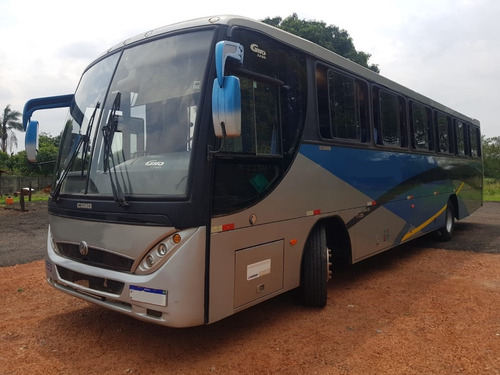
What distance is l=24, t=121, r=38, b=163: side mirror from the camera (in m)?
4.66

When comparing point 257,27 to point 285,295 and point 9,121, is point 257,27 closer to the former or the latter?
point 285,295

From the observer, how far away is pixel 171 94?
387 cm

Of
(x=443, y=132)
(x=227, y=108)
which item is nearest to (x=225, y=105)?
(x=227, y=108)

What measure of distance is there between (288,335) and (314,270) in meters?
0.97

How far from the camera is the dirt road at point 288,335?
12.0 ft

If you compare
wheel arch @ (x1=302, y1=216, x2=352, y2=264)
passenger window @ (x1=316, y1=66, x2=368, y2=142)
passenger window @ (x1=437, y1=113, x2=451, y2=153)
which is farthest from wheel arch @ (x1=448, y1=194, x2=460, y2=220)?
wheel arch @ (x1=302, y1=216, x2=352, y2=264)

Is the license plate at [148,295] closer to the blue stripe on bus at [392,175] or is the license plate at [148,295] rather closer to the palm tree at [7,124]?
the blue stripe on bus at [392,175]

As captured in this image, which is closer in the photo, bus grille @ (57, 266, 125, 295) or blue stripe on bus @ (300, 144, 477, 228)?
bus grille @ (57, 266, 125, 295)

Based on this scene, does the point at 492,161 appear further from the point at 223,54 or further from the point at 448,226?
the point at 223,54

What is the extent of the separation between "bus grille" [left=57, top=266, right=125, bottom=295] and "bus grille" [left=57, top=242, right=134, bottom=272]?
13 centimetres

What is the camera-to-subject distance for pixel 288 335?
14.2 ft

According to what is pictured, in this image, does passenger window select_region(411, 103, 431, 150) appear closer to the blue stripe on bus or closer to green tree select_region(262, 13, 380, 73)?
the blue stripe on bus

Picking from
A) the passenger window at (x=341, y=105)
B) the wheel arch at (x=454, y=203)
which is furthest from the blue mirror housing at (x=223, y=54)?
the wheel arch at (x=454, y=203)

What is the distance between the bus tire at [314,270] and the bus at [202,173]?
1cm
